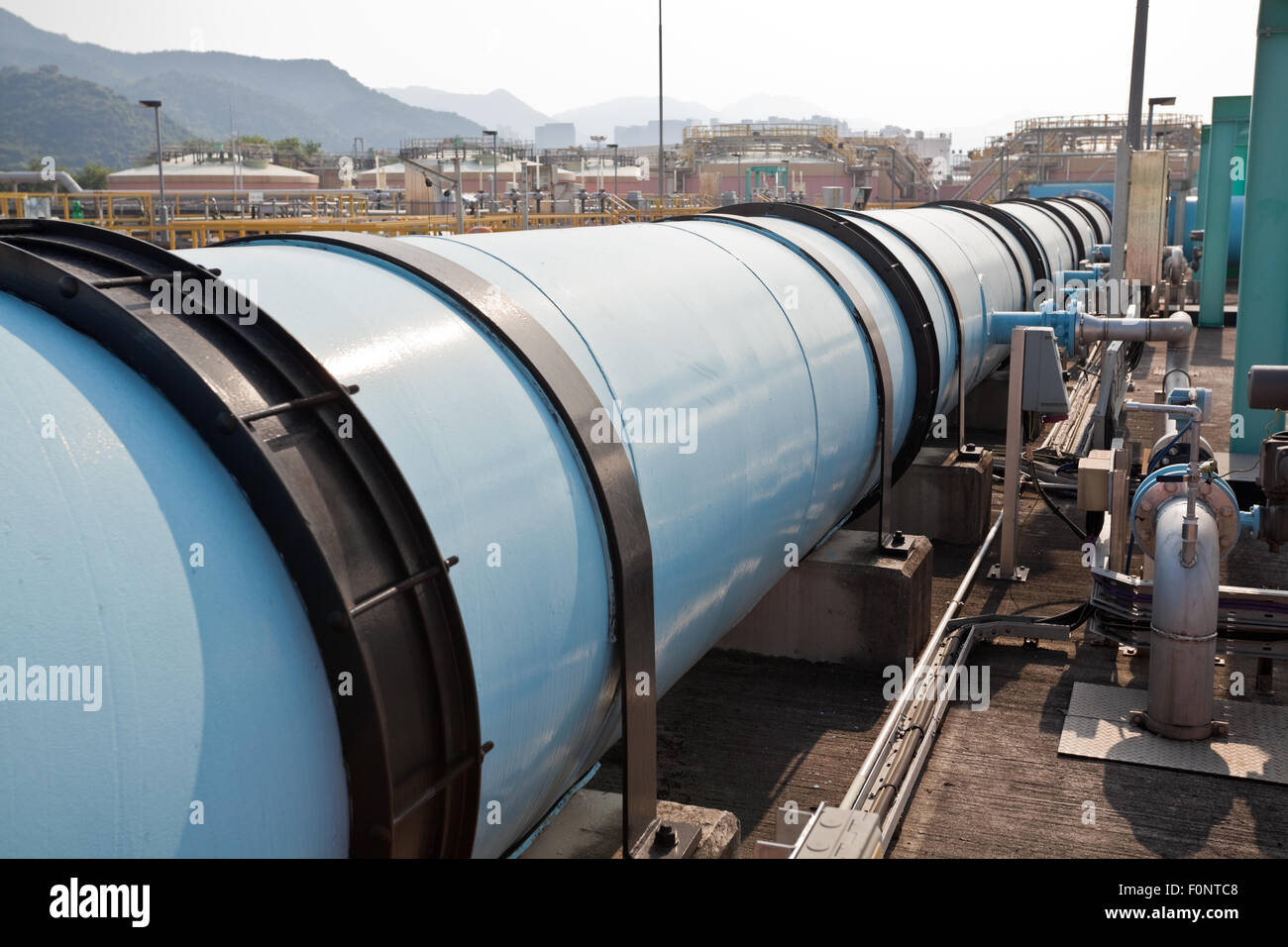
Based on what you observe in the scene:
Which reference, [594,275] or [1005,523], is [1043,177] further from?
[594,275]

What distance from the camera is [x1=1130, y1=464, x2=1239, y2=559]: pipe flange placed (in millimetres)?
6996

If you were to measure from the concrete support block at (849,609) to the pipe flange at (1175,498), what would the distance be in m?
1.39

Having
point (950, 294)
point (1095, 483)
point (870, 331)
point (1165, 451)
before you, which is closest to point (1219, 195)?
point (950, 294)

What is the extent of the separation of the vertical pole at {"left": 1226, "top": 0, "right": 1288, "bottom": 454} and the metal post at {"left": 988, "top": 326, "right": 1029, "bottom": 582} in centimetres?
436

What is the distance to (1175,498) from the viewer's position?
6945 mm

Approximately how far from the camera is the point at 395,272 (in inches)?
150

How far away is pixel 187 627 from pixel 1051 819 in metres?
4.98

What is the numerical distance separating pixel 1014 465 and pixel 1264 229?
5449 mm

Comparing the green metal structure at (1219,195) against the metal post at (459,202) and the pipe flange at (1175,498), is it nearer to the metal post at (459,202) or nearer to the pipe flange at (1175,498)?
the metal post at (459,202)

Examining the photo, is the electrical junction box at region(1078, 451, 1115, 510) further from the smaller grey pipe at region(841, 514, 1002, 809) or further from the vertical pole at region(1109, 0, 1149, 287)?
the vertical pole at region(1109, 0, 1149, 287)

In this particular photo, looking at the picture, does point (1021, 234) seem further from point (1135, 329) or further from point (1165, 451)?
point (1165, 451)

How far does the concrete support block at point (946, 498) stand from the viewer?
10641 millimetres
